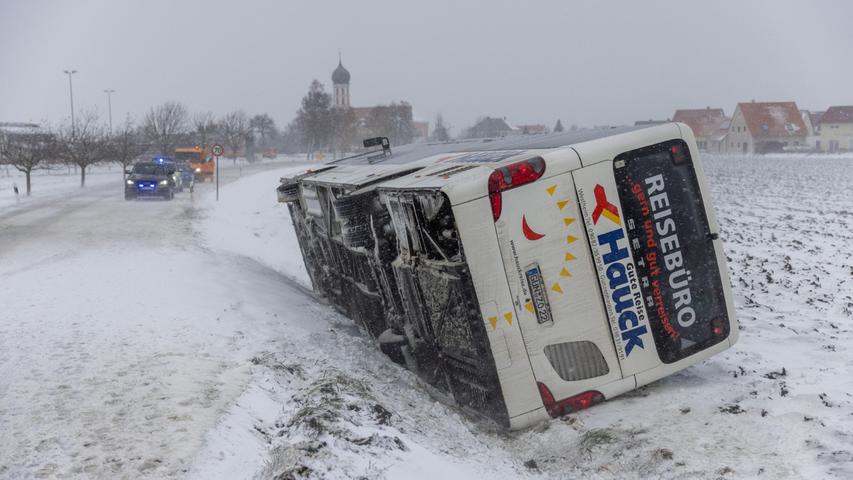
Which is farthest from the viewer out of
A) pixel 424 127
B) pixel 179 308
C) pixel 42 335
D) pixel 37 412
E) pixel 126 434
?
pixel 424 127

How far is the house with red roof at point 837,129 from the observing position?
88.6 metres

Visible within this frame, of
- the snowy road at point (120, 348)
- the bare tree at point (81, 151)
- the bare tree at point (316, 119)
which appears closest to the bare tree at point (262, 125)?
the bare tree at point (316, 119)

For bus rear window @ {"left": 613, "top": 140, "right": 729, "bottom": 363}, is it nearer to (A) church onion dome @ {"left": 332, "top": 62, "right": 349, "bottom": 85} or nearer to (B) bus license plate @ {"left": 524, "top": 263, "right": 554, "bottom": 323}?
(B) bus license plate @ {"left": 524, "top": 263, "right": 554, "bottom": 323}

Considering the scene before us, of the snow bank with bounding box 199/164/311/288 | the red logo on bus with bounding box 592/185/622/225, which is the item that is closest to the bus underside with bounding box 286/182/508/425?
the red logo on bus with bounding box 592/185/622/225

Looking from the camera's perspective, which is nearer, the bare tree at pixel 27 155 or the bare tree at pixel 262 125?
the bare tree at pixel 27 155

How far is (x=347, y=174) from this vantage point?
9180 millimetres

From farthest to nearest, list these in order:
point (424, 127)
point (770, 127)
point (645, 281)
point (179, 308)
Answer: point (424, 127) → point (770, 127) → point (179, 308) → point (645, 281)

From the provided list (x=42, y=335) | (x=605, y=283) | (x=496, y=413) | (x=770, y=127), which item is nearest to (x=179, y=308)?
(x=42, y=335)

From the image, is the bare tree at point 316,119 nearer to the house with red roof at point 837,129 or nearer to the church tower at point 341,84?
the church tower at point 341,84

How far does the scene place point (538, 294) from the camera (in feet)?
19.3

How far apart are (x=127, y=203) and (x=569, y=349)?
23.2 metres

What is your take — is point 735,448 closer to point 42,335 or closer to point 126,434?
point 126,434

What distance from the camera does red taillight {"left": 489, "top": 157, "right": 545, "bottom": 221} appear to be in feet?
18.7

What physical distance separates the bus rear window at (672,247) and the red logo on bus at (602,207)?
0.41 feet
